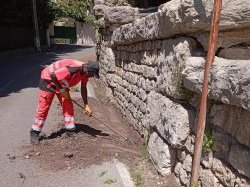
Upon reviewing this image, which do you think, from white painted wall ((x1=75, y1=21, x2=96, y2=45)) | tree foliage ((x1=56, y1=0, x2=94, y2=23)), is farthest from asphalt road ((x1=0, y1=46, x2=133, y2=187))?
white painted wall ((x1=75, y1=21, x2=96, y2=45))

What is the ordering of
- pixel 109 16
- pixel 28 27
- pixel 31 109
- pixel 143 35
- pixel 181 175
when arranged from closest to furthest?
pixel 181 175
pixel 143 35
pixel 31 109
pixel 109 16
pixel 28 27

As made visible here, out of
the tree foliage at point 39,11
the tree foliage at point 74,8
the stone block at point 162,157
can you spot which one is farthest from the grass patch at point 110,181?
the tree foliage at point 74,8

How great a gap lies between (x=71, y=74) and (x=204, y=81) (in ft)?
10.8

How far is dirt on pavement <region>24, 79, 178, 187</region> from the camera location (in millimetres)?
4973

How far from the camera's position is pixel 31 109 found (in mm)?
9367

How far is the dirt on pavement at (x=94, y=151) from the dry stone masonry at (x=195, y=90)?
0.72 feet

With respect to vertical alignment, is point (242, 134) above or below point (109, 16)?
below

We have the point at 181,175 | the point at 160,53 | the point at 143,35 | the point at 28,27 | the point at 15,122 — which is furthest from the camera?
the point at 28,27

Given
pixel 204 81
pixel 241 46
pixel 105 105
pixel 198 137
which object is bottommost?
pixel 105 105

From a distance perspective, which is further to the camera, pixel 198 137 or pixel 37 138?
pixel 37 138

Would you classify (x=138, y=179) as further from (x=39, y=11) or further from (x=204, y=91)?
(x=39, y=11)

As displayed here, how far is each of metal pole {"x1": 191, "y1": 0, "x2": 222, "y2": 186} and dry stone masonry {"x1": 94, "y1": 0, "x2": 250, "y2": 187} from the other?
0.18 feet

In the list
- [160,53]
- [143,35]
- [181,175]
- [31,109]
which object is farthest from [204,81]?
[31,109]

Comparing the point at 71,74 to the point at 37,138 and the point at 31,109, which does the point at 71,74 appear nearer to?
the point at 37,138
